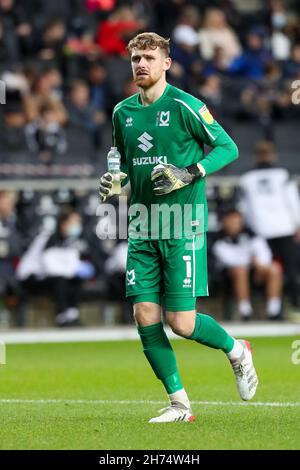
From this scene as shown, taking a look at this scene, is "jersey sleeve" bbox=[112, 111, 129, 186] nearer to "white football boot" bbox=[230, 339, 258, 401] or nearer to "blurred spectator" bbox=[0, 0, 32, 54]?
"white football boot" bbox=[230, 339, 258, 401]

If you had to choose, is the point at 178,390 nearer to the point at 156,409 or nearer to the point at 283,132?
the point at 156,409

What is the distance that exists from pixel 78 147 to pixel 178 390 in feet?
33.1

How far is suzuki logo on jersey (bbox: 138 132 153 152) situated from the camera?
838 cm

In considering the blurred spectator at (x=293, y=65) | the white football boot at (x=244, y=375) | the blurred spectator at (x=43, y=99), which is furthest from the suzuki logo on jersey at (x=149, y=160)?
the blurred spectator at (x=293, y=65)

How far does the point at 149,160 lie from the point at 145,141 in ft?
0.41

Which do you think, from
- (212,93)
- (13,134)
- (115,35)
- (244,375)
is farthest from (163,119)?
(115,35)

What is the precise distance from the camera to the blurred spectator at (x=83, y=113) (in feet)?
59.4

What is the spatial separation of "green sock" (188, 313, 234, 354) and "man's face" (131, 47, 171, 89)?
60.9 inches

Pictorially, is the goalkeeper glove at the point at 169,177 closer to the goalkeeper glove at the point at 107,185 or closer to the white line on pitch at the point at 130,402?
the goalkeeper glove at the point at 107,185

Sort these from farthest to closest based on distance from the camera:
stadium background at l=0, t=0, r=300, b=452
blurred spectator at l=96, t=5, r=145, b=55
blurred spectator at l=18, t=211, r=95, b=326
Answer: blurred spectator at l=96, t=5, r=145, b=55
blurred spectator at l=18, t=211, r=95, b=326
stadium background at l=0, t=0, r=300, b=452

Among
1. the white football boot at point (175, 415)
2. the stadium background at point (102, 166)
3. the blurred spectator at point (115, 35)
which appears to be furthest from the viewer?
the blurred spectator at point (115, 35)

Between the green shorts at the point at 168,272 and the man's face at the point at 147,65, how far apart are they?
103 cm

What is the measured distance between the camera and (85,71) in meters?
19.3

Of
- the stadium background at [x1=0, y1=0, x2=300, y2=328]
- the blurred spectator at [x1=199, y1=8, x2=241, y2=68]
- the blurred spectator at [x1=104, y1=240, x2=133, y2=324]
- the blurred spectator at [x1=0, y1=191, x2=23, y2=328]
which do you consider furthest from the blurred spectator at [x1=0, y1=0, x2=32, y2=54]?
the blurred spectator at [x1=104, y1=240, x2=133, y2=324]
